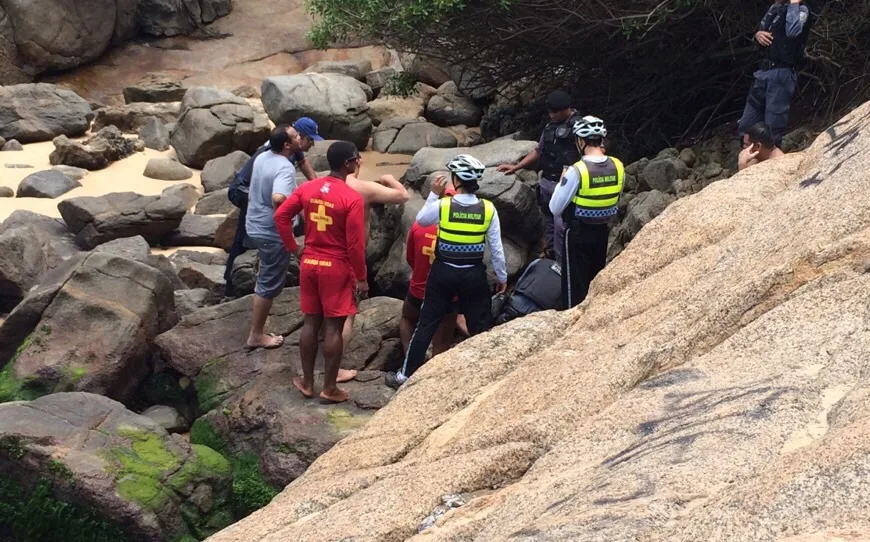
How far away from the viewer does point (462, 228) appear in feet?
22.6

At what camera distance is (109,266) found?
361 inches

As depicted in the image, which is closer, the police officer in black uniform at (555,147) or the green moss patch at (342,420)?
the green moss patch at (342,420)

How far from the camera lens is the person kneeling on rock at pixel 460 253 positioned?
688 centimetres

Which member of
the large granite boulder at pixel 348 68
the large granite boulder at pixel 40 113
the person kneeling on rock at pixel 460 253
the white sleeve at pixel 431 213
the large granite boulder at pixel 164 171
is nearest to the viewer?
the person kneeling on rock at pixel 460 253

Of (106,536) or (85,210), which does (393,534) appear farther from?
(85,210)

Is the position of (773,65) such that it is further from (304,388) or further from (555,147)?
(304,388)

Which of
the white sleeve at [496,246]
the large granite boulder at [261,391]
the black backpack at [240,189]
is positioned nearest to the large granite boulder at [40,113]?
the large granite boulder at [261,391]

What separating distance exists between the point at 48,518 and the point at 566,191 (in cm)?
392

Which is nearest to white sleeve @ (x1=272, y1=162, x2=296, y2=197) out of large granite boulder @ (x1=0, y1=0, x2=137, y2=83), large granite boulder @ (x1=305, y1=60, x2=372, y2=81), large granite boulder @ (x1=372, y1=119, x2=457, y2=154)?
large granite boulder @ (x1=372, y1=119, x2=457, y2=154)

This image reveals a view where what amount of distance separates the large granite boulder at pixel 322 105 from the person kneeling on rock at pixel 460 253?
8.66 m

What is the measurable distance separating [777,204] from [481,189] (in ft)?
18.8

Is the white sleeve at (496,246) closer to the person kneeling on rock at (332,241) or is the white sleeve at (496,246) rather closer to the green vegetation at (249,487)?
the person kneeling on rock at (332,241)

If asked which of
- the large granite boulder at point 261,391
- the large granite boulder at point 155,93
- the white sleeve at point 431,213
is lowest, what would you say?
the large granite boulder at point 155,93

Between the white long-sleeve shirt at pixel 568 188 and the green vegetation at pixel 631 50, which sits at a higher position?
the white long-sleeve shirt at pixel 568 188
